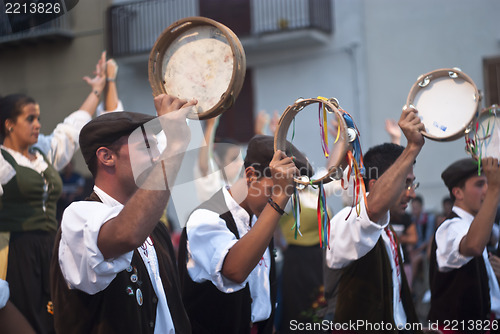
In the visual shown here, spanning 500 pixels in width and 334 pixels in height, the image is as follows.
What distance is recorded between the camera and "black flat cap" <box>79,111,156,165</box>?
2.41 meters

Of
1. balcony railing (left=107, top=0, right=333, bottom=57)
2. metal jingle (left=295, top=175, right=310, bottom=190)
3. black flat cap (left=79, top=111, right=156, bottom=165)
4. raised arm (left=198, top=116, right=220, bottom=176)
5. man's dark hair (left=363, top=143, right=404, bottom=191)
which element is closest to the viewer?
black flat cap (left=79, top=111, right=156, bottom=165)

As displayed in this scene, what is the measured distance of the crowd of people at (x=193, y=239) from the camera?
225 centimetres

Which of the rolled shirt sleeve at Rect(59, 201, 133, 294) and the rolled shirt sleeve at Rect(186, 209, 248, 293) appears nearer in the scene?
the rolled shirt sleeve at Rect(59, 201, 133, 294)

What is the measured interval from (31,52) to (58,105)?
4.39m

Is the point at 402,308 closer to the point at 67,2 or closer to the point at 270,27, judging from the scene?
the point at 67,2

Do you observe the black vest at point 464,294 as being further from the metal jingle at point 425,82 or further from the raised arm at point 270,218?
the raised arm at point 270,218

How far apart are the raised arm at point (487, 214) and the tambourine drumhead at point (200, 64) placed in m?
1.63

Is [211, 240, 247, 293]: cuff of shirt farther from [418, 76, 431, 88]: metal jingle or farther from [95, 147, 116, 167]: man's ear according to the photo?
[418, 76, 431, 88]: metal jingle

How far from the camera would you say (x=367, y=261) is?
3.30 m

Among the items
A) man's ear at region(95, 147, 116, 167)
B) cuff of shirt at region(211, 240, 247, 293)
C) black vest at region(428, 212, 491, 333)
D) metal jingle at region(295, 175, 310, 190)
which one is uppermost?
man's ear at region(95, 147, 116, 167)

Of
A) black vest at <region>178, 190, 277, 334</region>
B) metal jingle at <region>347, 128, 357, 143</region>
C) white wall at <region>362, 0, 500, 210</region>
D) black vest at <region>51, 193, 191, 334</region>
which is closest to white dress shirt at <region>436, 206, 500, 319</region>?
black vest at <region>178, 190, 277, 334</region>

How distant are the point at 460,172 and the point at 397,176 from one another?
1.35 meters

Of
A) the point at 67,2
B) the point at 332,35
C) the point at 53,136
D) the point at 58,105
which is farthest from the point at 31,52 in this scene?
the point at 67,2

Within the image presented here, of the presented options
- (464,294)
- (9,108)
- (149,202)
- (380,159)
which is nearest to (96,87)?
(9,108)
